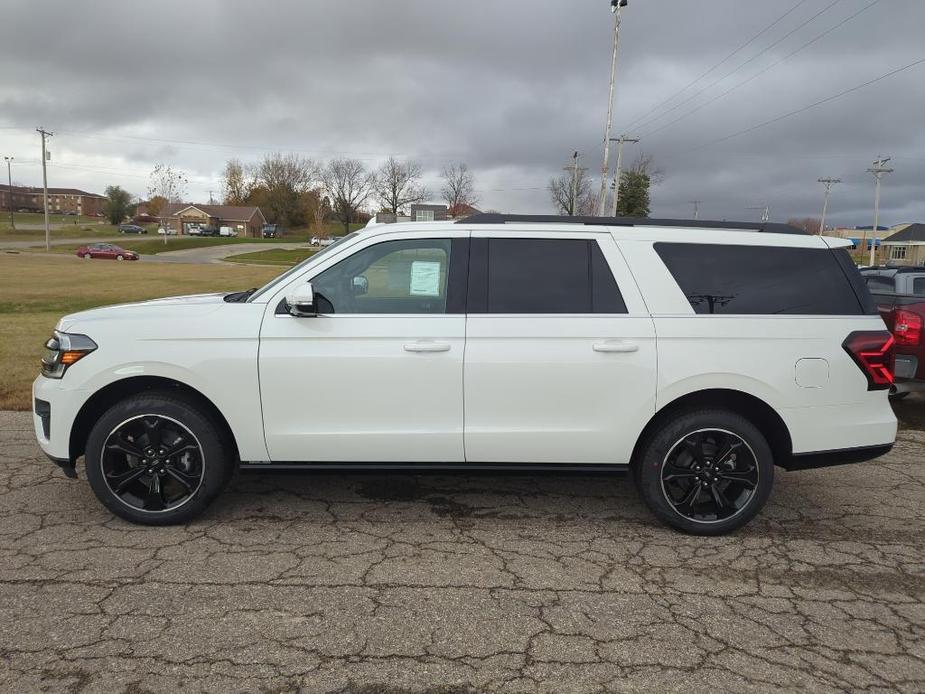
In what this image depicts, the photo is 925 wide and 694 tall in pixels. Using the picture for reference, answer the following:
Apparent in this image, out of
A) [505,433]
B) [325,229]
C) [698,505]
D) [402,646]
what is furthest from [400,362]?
[325,229]

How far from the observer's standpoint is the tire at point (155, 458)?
3738 mm

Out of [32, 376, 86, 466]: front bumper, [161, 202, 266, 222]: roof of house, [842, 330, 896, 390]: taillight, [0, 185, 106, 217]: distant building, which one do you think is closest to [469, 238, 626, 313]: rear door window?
[842, 330, 896, 390]: taillight

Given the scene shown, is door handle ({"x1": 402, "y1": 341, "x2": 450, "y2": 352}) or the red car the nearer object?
door handle ({"x1": 402, "y1": 341, "x2": 450, "y2": 352})

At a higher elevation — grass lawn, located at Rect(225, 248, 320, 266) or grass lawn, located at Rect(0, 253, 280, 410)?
grass lawn, located at Rect(225, 248, 320, 266)

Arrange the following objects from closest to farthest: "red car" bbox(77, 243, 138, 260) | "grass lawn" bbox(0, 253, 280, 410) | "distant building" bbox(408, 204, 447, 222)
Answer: "distant building" bbox(408, 204, 447, 222), "grass lawn" bbox(0, 253, 280, 410), "red car" bbox(77, 243, 138, 260)

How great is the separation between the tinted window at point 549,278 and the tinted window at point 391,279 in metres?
0.31

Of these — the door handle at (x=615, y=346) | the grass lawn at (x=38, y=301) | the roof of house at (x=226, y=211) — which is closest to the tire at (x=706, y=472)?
the door handle at (x=615, y=346)

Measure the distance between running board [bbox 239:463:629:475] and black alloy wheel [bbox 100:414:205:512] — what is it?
1.04ft

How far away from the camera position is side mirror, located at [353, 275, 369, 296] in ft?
12.8

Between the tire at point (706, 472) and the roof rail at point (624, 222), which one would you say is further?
the roof rail at point (624, 222)

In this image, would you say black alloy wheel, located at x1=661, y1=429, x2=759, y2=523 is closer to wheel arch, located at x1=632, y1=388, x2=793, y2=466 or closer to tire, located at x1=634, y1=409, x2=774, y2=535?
tire, located at x1=634, y1=409, x2=774, y2=535

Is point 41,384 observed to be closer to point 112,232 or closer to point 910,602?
point 910,602

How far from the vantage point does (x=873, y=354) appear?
12.4 feet

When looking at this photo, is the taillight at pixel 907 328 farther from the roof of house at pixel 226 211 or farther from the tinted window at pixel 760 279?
the roof of house at pixel 226 211
